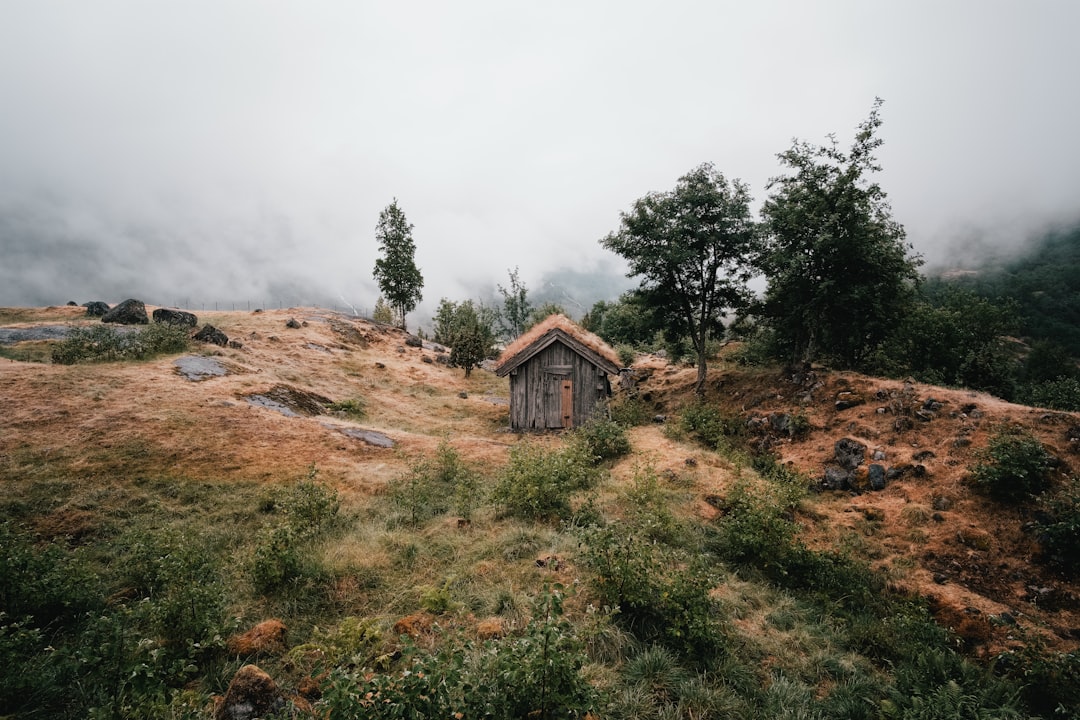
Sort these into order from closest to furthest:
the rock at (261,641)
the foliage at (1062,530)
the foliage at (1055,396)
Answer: the rock at (261,641) → the foliage at (1062,530) → the foliage at (1055,396)

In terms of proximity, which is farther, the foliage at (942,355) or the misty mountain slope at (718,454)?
the foliage at (942,355)

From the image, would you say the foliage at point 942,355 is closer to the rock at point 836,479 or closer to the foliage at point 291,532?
the rock at point 836,479

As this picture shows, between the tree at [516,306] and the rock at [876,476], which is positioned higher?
the tree at [516,306]

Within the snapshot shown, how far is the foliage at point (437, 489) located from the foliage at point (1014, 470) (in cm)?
1069

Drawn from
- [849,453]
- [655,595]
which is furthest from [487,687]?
[849,453]

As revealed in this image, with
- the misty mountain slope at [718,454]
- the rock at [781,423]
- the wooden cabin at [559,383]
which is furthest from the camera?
the wooden cabin at [559,383]

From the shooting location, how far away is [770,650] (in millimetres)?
5574

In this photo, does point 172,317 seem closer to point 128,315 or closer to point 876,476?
point 128,315

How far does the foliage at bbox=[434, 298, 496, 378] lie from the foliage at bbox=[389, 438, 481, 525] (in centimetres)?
1936

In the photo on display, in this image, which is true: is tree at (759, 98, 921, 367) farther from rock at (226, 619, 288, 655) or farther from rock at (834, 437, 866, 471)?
rock at (226, 619, 288, 655)

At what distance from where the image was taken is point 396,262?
41031 millimetres

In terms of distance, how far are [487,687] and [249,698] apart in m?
2.23

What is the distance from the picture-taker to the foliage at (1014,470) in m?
8.52

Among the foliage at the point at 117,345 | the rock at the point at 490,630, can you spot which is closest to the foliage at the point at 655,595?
the rock at the point at 490,630
